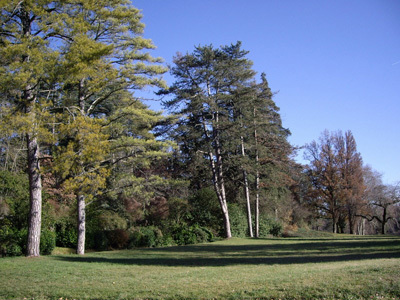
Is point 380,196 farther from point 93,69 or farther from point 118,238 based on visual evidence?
point 93,69

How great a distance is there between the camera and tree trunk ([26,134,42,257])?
12.9 meters

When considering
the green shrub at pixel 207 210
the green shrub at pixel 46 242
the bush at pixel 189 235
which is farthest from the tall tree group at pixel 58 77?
the green shrub at pixel 207 210

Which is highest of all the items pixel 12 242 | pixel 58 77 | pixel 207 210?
pixel 58 77

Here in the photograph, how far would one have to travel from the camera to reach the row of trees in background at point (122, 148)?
12984mm

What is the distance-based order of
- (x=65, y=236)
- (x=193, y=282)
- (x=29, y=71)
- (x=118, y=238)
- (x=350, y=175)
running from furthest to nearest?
(x=350, y=175)
(x=118, y=238)
(x=65, y=236)
(x=29, y=71)
(x=193, y=282)

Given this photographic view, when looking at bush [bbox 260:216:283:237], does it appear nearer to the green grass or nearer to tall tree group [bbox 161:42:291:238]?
tall tree group [bbox 161:42:291:238]

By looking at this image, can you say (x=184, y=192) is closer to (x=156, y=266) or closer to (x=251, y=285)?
(x=156, y=266)

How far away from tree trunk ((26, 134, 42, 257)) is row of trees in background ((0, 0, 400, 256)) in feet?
0.12

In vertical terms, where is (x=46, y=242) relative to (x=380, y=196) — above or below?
below

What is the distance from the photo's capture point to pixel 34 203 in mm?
13055

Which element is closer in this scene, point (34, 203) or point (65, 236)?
point (34, 203)

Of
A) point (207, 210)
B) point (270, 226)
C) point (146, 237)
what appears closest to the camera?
point (146, 237)

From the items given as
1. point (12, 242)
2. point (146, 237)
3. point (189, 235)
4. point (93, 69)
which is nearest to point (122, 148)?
point (93, 69)

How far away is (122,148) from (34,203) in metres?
4.26
